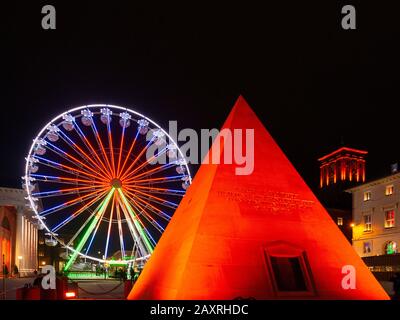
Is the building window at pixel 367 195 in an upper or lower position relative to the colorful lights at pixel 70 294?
upper

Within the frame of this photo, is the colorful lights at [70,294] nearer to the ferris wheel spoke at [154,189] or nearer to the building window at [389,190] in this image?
the ferris wheel spoke at [154,189]

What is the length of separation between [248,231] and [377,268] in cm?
3040

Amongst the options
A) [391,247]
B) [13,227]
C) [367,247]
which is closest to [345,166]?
[367,247]

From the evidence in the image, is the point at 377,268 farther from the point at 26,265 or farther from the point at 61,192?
the point at 26,265

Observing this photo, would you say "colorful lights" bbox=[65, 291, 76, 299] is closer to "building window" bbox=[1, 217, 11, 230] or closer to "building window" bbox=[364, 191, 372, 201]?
"building window" bbox=[1, 217, 11, 230]

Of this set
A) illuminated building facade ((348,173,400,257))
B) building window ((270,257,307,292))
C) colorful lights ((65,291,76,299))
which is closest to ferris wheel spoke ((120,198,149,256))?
colorful lights ((65,291,76,299))

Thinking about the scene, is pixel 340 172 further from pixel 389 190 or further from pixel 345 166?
pixel 389 190

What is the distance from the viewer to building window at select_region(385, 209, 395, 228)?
3947 centimetres

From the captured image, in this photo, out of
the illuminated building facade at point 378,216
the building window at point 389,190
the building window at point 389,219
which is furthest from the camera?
the building window at point 389,190

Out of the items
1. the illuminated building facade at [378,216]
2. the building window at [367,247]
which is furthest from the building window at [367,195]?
the building window at [367,247]

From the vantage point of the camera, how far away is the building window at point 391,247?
38.6 m

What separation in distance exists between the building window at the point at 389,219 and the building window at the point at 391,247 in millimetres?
1450

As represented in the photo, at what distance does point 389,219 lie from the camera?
39.8m
